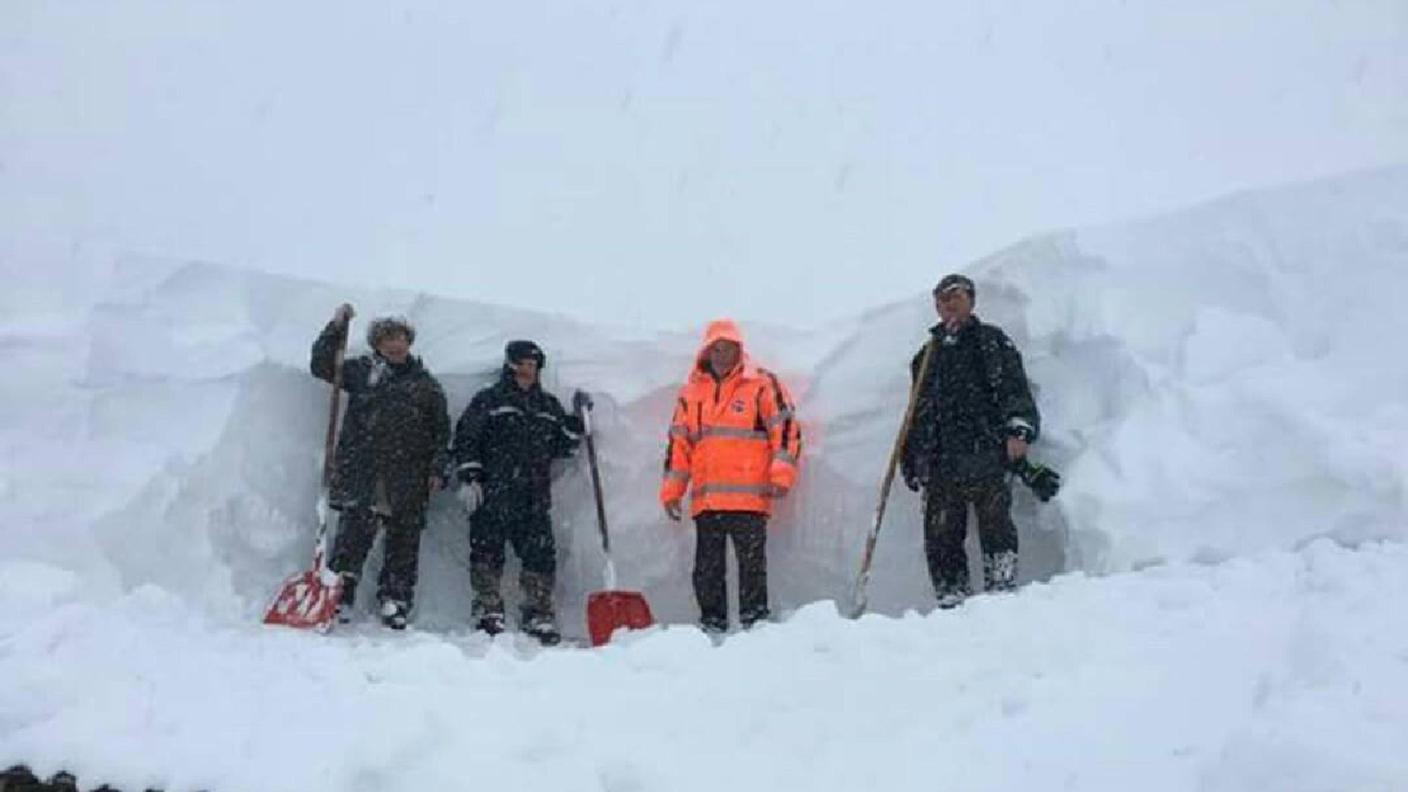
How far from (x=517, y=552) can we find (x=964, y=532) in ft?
7.56

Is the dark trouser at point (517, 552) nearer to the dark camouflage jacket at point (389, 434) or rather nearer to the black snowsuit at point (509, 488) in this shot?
the black snowsuit at point (509, 488)

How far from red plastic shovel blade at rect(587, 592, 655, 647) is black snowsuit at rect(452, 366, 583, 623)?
340mm

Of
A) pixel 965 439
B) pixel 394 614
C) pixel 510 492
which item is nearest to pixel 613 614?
pixel 510 492

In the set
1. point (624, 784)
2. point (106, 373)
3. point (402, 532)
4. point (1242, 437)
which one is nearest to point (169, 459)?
point (106, 373)

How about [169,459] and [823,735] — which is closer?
[823,735]

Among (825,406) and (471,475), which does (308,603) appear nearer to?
(471,475)

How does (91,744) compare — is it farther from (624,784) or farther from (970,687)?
(970,687)

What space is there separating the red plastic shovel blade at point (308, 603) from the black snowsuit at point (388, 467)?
263 mm

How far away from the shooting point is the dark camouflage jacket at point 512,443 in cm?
752

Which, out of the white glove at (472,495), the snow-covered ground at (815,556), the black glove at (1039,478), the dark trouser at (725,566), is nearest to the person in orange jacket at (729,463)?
the dark trouser at (725,566)

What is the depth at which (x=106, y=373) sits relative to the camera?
7.63m

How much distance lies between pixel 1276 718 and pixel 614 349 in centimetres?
518

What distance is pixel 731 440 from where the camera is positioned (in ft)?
23.5

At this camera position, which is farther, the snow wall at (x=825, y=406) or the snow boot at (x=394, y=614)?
the snow boot at (x=394, y=614)
